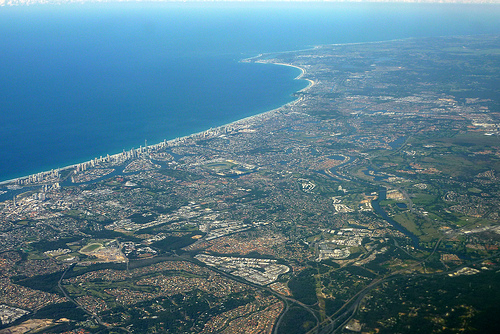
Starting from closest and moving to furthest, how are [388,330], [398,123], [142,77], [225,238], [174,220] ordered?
[388,330] < [225,238] < [174,220] < [398,123] < [142,77]

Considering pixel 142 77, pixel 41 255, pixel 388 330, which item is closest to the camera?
pixel 388 330

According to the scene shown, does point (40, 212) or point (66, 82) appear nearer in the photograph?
point (40, 212)

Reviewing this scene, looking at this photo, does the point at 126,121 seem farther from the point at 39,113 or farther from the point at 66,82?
the point at 66,82

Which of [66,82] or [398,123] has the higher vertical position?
[66,82]

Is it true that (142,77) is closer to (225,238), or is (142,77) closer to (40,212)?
(40,212)

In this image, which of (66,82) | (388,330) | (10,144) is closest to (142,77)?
(66,82)

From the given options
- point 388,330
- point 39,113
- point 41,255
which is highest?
point 39,113
